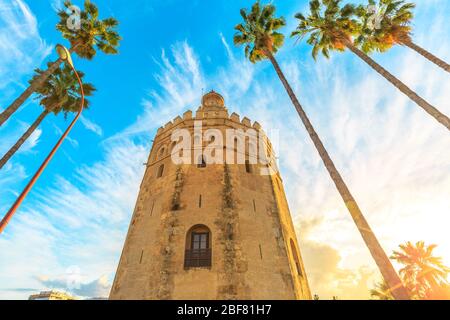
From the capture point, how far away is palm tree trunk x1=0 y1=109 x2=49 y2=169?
13.4 metres

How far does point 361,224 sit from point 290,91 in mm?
8060

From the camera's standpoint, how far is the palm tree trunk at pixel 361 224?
618cm

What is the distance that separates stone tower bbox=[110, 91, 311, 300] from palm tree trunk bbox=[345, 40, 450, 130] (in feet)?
26.7

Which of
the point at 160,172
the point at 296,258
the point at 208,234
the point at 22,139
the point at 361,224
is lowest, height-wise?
the point at 361,224

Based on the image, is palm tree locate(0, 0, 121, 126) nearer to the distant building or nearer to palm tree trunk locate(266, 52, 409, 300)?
palm tree trunk locate(266, 52, 409, 300)

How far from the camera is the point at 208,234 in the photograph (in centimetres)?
1146

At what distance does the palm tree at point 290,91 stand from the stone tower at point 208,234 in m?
4.67

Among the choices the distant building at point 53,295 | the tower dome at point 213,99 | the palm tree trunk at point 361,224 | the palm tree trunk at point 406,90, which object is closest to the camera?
the palm tree trunk at point 361,224

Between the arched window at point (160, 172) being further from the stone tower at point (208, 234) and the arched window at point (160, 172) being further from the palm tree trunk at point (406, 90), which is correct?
the palm tree trunk at point (406, 90)

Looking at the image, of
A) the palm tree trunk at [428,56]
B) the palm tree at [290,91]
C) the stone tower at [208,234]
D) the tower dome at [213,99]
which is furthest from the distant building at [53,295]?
the palm tree trunk at [428,56]

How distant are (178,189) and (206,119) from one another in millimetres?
5992

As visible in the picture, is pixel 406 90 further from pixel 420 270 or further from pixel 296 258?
pixel 420 270

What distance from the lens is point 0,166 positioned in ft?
42.9

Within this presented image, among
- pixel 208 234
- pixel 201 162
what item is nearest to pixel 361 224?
pixel 208 234
